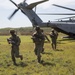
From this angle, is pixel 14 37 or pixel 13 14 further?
pixel 13 14

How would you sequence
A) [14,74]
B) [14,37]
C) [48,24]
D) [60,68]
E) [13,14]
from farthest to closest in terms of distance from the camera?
1. [13,14]
2. [48,24]
3. [14,37]
4. [60,68]
5. [14,74]

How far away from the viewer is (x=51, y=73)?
38.3ft

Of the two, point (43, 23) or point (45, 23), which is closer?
point (45, 23)

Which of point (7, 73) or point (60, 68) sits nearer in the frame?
point (7, 73)

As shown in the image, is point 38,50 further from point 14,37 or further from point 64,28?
point 64,28

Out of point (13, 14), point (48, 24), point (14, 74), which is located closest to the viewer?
point (14, 74)

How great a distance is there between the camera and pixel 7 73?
11.9m

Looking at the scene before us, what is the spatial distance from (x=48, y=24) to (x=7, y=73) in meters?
29.3

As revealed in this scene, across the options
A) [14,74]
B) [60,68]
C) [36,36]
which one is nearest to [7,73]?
[14,74]

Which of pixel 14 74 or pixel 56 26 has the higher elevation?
pixel 14 74

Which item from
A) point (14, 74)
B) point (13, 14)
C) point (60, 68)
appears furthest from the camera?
point (13, 14)

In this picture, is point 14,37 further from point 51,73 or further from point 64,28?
point 64,28

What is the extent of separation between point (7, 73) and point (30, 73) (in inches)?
37.2

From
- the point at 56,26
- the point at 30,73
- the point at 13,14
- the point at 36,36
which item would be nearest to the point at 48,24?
the point at 56,26
